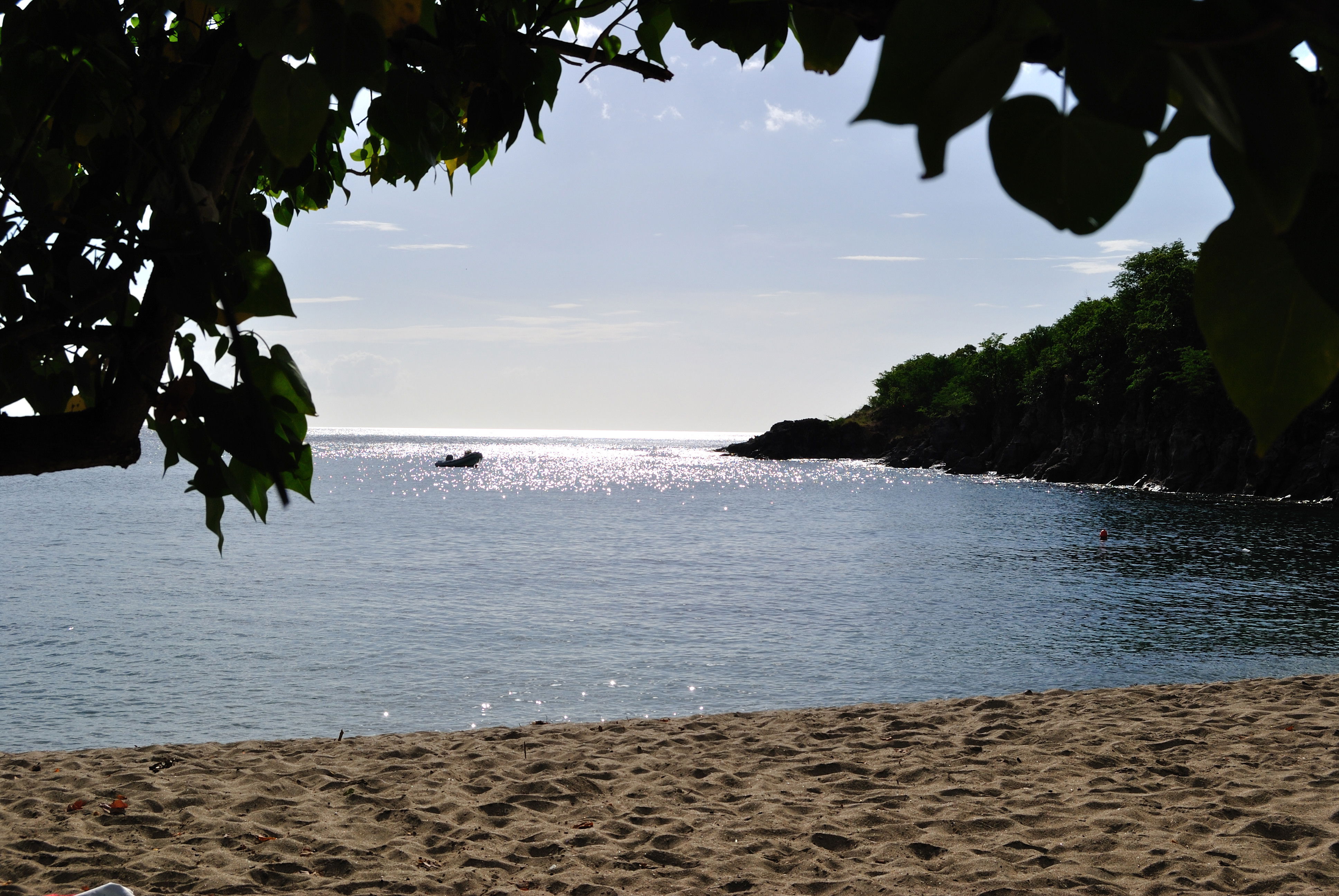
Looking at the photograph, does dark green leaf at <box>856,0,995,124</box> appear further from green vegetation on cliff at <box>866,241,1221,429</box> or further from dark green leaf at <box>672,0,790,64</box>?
green vegetation on cliff at <box>866,241,1221,429</box>

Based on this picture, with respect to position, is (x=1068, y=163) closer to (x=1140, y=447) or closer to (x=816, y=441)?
(x=1140, y=447)

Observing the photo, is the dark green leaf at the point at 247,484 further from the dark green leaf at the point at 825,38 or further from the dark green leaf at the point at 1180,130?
the dark green leaf at the point at 1180,130

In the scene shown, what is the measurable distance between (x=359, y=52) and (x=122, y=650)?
26737mm

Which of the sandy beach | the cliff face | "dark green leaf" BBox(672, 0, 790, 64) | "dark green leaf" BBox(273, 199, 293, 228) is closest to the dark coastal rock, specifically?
the cliff face

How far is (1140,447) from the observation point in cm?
7688

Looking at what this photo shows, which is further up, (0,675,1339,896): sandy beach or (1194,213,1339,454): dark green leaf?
(1194,213,1339,454): dark green leaf

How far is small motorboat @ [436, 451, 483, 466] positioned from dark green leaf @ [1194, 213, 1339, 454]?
14301 centimetres

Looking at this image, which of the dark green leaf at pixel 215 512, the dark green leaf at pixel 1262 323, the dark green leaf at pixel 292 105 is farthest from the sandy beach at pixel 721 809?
the dark green leaf at pixel 1262 323

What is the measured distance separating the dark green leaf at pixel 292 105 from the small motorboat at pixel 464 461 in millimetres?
142428

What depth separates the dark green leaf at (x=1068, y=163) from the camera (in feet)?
1.01

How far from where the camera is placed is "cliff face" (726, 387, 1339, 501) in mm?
60312

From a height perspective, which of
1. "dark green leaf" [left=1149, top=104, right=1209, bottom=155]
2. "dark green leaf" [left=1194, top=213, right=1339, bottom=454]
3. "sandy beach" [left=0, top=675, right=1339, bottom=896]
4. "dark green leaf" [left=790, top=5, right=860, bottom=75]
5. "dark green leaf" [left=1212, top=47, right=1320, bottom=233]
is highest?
"dark green leaf" [left=790, top=5, right=860, bottom=75]

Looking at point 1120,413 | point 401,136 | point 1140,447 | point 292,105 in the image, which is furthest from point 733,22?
point 1120,413

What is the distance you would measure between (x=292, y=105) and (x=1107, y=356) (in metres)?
89.8
